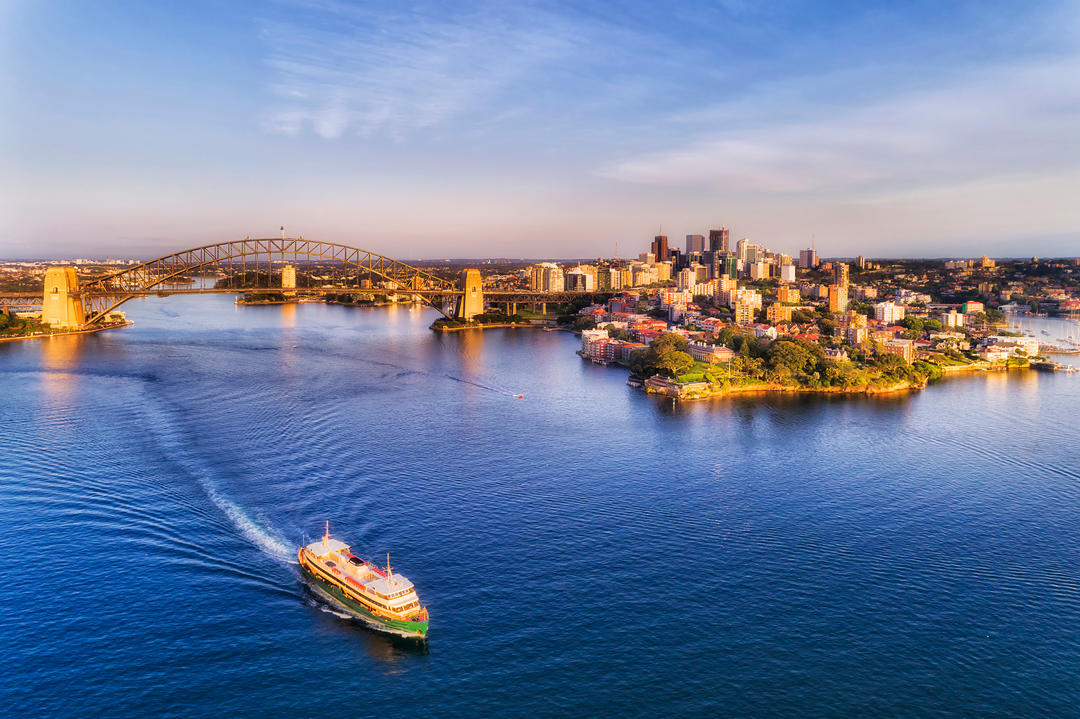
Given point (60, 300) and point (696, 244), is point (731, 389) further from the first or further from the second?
point (696, 244)

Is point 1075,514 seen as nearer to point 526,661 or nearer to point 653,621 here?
point 653,621

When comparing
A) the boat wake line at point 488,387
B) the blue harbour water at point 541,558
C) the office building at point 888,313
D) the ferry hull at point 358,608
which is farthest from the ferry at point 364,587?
the office building at point 888,313

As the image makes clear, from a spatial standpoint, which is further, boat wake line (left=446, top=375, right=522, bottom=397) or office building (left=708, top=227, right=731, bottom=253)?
office building (left=708, top=227, right=731, bottom=253)

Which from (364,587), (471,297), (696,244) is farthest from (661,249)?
(364,587)

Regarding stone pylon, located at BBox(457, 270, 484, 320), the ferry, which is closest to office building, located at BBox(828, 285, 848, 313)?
stone pylon, located at BBox(457, 270, 484, 320)

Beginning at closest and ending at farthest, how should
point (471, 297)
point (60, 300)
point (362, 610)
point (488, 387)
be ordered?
point (362, 610) → point (488, 387) → point (60, 300) → point (471, 297)

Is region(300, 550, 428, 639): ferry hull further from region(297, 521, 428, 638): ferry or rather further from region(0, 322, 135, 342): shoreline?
region(0, 322, 135, 342): shoreline
